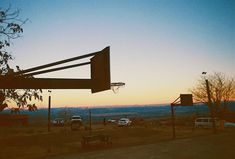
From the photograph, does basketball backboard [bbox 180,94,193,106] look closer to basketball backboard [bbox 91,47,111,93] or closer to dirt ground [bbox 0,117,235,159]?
dirt ground [bbox 0,117,235,159]

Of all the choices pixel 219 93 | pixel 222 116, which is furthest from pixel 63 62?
pixel 219 93

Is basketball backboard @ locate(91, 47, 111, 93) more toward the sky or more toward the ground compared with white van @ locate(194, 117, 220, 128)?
more toward the sky

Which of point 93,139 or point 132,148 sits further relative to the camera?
point 93,139

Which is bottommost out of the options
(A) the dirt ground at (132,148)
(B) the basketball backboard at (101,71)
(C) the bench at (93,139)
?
(A) the dirt ground at (132,148)

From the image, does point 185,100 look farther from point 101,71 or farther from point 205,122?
point 101,71

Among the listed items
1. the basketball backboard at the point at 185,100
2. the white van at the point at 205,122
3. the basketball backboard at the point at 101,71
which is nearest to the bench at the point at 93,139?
the basketball backboard at the point at 185,100

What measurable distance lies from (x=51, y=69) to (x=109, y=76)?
3.47 feet

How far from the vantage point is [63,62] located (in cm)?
454

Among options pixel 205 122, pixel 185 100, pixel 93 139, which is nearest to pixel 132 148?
pixel 93 139

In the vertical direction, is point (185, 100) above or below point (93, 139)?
above

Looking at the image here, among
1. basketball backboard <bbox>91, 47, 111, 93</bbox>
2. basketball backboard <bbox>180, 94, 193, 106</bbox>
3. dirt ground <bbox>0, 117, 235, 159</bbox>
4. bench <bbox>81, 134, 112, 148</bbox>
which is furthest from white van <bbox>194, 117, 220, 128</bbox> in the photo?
basketball backboard <bbox>91, 47, 111, 93</bbox>

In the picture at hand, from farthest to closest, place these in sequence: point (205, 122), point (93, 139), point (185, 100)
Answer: point (205, 122)
point (185, 100)
point (93, 139)

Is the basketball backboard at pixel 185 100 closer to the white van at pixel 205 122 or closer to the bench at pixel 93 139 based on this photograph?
the bench at pixel 93 139

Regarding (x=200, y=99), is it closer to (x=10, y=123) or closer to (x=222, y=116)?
(x=222, y=116)
